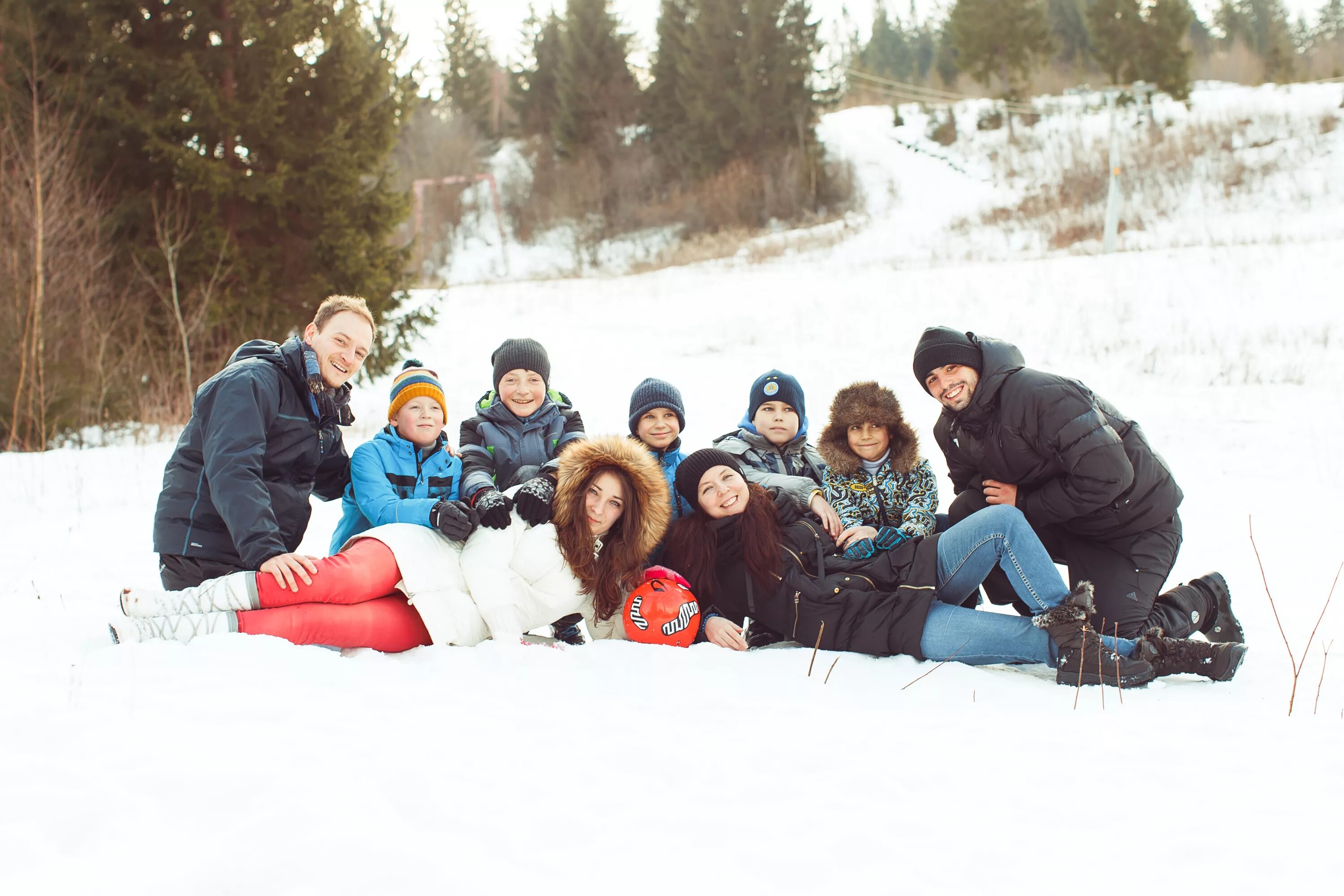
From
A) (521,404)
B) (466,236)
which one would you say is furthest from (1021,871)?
(466,236)

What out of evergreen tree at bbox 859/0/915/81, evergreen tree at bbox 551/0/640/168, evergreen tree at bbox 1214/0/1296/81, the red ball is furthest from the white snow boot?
evergreen tree at bbox 859/0/915/81

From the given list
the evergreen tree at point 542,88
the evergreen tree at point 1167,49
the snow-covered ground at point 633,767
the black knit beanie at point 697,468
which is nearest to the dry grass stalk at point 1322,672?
the snow-covered ground at point 633,767

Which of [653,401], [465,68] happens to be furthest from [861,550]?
[465,68]

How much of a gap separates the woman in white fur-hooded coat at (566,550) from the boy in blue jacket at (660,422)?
32.1 inches

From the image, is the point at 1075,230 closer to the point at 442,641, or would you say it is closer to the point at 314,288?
the point at 314,288

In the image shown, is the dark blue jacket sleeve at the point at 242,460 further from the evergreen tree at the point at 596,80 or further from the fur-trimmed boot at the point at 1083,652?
the evergreen tree at the point at 596,80

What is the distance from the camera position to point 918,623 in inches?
142

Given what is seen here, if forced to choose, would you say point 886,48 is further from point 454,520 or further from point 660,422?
point 454,520

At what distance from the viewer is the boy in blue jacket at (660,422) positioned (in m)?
4.56

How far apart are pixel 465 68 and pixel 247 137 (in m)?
41.0

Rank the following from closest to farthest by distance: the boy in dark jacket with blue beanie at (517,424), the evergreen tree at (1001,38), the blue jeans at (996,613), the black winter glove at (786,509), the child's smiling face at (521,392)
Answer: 1. the blue jeans at (996,613)
2. the black winter glove at (786,509)
3. the boy in dark jacket with blue beanie at (517,424)
4. the child's smiling face at (521,392)
5. the evergreen tree at (1001,38)

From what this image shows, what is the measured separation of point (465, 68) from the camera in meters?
46.7

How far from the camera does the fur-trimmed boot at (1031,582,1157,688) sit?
3264 millimetres

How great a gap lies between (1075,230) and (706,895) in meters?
20.7
